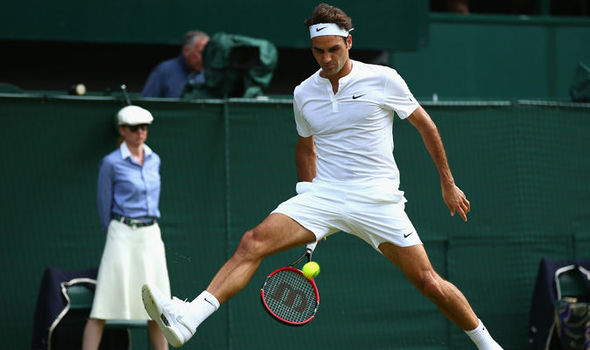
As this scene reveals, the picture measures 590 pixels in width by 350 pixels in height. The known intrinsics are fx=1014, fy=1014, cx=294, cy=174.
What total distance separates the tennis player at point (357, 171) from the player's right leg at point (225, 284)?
0.01 m

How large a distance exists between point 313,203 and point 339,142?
0.40 m

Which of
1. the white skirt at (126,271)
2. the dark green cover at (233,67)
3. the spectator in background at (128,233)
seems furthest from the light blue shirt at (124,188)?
the dark green cover at (233,67)

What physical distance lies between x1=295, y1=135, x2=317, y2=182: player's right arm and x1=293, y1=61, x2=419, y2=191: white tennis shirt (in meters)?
0.25

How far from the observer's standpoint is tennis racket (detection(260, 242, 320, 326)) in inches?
229

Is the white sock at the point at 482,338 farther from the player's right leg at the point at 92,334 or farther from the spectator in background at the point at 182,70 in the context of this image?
the spectator in background at the point at 182,70

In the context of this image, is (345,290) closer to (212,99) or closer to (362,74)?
(212,99)

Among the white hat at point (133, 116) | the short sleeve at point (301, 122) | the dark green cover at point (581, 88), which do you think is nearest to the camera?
the short sleeve at point (301, 122)

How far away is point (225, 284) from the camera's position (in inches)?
217

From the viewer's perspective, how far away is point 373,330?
8.46 metres

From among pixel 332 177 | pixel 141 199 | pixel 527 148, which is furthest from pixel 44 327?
pixel 527 148

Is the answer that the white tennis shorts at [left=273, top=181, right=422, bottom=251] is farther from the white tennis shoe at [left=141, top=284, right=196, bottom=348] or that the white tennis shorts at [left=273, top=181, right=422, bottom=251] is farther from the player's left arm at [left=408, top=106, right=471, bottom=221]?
the white tennis shoe at [left=141, top=284, right=196, bottom=348]

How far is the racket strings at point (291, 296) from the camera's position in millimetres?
5820

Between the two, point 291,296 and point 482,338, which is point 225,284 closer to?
point 291,296

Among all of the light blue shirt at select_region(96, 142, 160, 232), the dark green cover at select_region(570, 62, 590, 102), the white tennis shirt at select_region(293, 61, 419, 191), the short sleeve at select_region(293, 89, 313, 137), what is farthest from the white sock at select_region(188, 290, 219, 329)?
the dark green cover at select_region(570, 62, 590, 102)
